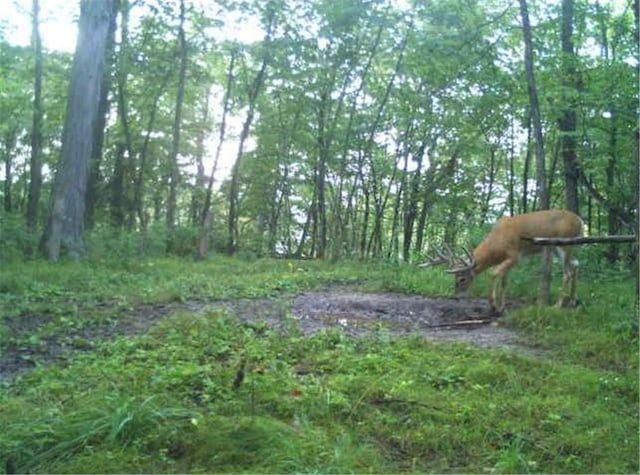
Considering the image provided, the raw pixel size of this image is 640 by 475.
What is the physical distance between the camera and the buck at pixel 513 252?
8.28m

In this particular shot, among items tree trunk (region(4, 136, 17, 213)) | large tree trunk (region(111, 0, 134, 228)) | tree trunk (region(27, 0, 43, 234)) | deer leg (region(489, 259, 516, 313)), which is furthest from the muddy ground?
tree trunk (region(4, 136, 17, 213))

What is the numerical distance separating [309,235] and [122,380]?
24.8 metres

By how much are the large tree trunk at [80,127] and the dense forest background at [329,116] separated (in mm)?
35

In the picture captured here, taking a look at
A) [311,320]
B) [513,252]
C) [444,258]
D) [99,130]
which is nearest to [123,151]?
[99,130]

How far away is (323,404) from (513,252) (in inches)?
222

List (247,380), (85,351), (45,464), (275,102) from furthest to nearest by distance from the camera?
(275,102), (85,351), (247,380), (45,464)

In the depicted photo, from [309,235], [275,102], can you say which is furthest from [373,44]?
[309,235]

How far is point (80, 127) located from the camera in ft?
40.4

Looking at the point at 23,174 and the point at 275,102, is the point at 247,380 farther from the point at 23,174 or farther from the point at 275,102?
the point at 23,174

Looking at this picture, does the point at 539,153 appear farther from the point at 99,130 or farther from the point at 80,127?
the point at 99,130

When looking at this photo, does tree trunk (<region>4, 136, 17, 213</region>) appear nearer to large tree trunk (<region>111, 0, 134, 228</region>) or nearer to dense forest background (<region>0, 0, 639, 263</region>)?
dense forest background (<region>0, 0, 639, 263</region>)

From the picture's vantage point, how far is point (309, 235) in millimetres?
29031

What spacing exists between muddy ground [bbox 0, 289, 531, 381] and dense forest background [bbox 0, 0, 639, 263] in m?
2.04

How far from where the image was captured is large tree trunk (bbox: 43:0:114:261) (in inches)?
468
